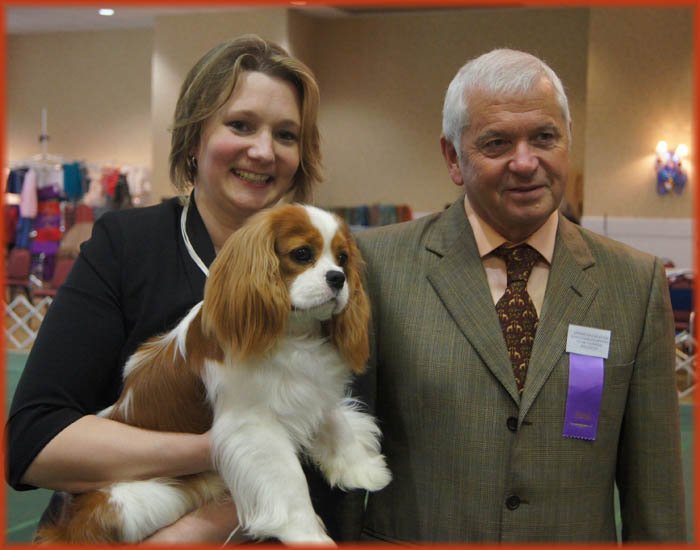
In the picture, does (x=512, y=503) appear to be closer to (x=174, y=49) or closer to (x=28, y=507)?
(x=28, y=507)

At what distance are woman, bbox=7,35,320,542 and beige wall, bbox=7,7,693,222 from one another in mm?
11657

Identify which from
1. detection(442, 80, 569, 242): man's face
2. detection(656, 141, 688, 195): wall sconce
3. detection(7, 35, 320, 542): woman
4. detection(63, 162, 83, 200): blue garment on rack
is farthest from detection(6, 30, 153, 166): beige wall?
detection(442, 80, 569, 242): man's face

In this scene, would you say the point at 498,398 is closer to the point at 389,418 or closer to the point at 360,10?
the point at 389,418

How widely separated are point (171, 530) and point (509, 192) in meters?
1.18

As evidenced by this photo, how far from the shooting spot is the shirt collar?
2104 mm

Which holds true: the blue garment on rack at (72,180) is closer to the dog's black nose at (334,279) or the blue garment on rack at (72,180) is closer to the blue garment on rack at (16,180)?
the blue garment on rack at (16,180)

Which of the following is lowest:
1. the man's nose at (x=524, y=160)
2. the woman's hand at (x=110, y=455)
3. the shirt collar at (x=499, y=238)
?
the woman's hand at (x=110, y=455)

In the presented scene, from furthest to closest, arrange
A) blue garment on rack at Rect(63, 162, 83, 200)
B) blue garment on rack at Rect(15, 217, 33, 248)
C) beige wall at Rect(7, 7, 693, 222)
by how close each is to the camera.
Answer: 1. blue garment on rack at Rect(63, 162, 83, 200)
2. blue garment on rack at Rect(15, 217, 33, 248)
3. beige wall at Rect(7, 7, 693, 222)

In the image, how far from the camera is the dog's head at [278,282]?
1.86 meters

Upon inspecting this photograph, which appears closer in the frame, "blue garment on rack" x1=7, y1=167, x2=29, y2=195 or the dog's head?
the dog's head

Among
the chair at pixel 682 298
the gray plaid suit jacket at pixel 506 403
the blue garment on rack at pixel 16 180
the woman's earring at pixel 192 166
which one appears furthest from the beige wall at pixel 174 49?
the gray plaid suit jacket at pixel 506 403

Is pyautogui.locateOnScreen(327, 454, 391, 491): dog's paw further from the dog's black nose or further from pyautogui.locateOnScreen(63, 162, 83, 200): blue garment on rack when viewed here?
pyautogui.locateOnScreen(63, 162, 83, 200): blue garment on rack

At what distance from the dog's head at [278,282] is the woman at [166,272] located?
0.18 metres

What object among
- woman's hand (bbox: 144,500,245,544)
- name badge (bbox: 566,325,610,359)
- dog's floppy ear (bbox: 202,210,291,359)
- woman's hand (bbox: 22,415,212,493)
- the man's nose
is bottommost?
woman's hand (bbox: 144,500,245,544)
